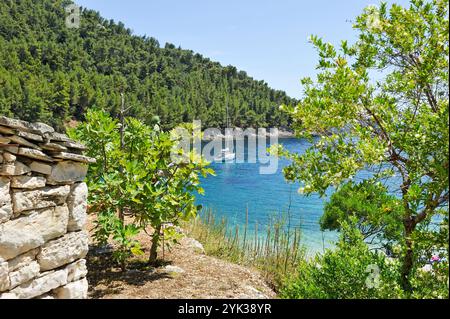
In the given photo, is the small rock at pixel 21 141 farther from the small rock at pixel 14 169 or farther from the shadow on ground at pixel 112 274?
the shadow on ground at pixel 112 274

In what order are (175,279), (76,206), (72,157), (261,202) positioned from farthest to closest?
(261,202)
(175,279)
(76,206)
(72,157)

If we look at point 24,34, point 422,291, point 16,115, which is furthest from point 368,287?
point 24,34

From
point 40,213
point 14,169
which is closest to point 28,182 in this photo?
point 14,169

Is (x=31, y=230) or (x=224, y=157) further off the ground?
(x=31, y=230)

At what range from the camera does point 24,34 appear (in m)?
61.5

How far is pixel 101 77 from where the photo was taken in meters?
61.5

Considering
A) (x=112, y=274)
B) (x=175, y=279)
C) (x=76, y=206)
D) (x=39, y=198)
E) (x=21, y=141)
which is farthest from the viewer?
(x=112, y=274)

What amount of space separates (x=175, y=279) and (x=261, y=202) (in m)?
14.8

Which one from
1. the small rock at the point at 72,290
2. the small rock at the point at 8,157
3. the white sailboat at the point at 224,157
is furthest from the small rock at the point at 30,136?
the white sailboat at the point at 224,157

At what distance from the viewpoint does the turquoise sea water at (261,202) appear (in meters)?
12.3

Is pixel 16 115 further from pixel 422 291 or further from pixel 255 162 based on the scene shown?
pixel 422 291

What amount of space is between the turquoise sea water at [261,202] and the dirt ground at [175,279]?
385cm

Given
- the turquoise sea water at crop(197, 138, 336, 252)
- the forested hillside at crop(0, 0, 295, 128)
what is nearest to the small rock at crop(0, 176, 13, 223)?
the turquoise sea water at crop(197, 138, 336, 252)

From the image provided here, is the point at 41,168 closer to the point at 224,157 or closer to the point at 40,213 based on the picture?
the point at 40,213
